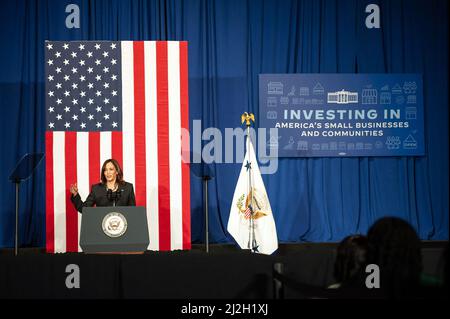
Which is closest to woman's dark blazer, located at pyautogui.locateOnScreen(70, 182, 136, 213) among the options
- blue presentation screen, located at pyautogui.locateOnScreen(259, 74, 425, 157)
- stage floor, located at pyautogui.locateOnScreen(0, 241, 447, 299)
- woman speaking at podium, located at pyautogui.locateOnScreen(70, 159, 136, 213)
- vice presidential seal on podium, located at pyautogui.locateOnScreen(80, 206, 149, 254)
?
woman speaking at podium, located at pyautogui.locateOnScreen(70, 159, 136, 213)

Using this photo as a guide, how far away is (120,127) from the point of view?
6352 mm

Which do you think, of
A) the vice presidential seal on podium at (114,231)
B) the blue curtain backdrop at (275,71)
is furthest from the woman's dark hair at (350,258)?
the blue curtain backdrop at (275,71)

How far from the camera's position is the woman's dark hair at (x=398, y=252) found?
7.47ft

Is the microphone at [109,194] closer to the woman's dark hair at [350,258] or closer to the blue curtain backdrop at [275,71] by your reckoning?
the blue curtain backdrop at [275,71]

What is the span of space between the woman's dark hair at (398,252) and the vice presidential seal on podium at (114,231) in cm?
232

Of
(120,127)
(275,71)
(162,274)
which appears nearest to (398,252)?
(162,274)

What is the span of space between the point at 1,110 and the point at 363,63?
16.1ft

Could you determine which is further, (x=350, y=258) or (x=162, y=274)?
(x=162, y=274)

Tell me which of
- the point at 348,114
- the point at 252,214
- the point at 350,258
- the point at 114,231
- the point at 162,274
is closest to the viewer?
the point at 350,258

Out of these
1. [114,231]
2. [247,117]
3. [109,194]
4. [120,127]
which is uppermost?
[247,117]

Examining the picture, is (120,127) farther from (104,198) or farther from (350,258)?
(350,258)

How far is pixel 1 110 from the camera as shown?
7547mm

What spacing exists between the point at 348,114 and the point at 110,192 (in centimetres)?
359

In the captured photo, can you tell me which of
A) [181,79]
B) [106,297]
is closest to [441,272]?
[106,297]
